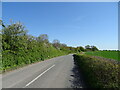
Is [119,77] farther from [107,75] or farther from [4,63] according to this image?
[4,63]

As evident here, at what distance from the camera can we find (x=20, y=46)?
19156mm

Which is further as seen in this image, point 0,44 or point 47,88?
point 0,44

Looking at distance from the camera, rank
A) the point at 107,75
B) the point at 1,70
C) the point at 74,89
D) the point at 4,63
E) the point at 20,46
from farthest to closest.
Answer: the point at 20,46, the point at 4,63, the point at 1,70, the point at 74,89, the point at 107,75

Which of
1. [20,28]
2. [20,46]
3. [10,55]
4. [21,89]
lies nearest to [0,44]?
[10,55]

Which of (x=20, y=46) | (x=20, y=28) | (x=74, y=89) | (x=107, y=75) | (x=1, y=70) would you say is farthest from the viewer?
(x=20, y=28)

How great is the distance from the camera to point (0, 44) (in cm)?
1407

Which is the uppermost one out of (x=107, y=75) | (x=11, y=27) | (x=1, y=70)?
(x=11, y=27)

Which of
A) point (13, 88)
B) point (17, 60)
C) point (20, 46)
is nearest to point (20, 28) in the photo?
point (20, 46)

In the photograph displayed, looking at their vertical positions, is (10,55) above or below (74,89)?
above

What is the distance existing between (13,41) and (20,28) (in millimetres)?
3724

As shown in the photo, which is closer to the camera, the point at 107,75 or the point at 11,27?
the point at 107,75

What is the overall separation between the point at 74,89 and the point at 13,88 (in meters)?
3.54

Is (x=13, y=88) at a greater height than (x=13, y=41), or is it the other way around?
(x=13, y=41)

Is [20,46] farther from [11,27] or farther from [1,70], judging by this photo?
[1,70]
